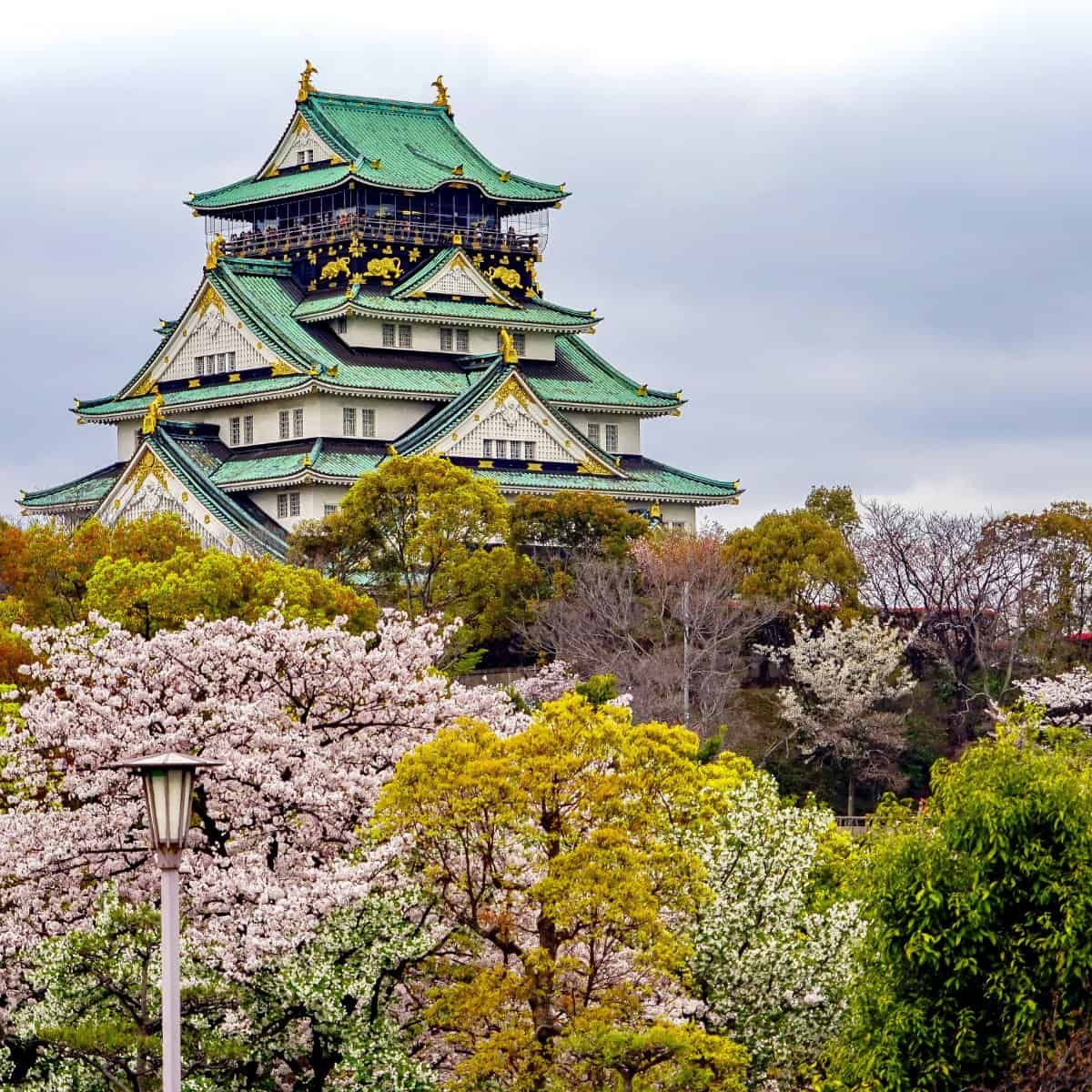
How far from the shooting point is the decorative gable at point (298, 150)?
10831 centimetres

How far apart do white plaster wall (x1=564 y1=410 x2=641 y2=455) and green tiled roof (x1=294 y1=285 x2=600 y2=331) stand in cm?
353

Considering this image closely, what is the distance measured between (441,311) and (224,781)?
2329 inches

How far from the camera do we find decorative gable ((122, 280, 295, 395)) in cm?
10188

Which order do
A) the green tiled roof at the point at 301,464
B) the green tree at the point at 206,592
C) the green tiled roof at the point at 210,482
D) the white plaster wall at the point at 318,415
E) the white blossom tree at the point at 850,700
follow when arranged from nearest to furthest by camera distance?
the green tree at the point at 206,592, the white blossom tree at the point at 850,700, the green tiled roof at the point at 210,482, the green tiled roof at the point at 301,464, the white plaster wall at the point at 318,415

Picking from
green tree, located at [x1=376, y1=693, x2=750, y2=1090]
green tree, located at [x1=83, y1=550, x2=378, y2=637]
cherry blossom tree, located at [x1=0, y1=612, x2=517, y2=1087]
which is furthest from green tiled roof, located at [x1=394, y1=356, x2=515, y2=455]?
green tree, located at [x1=376, y1=693, x2=750, y2=1090]

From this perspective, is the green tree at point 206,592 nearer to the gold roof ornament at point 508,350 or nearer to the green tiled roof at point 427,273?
the gold roof ornament at point 508,350

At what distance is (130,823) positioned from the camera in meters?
46.2

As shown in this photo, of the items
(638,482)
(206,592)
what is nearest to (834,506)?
(638,482)

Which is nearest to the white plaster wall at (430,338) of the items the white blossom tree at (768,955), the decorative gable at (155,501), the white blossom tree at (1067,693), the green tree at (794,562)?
the decorative gable at (155,501)

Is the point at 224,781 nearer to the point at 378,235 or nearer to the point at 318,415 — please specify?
the point at 318,415

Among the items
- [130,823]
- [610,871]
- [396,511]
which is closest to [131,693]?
[130,823]

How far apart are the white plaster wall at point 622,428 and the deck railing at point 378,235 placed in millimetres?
7822

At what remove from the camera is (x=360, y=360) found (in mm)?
102000

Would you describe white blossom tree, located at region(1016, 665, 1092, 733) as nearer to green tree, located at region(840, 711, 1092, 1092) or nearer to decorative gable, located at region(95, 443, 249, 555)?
decorative gable, located at region(95, 443, 249, 555)
